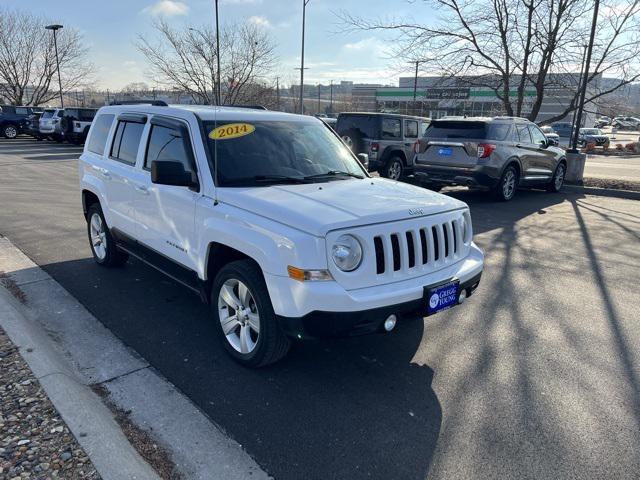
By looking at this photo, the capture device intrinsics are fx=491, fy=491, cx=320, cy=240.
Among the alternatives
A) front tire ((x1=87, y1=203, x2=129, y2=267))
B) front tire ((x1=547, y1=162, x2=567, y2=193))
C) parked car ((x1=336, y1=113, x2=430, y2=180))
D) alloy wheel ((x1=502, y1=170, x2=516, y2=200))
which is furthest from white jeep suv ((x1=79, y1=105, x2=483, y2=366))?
front tire ((x1=547, y1=162, x2=567, y2=193))

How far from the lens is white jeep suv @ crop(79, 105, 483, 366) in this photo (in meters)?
3.06

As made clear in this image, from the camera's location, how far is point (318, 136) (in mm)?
4777

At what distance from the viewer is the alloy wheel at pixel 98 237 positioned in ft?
18.8

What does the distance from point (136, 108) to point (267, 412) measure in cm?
350

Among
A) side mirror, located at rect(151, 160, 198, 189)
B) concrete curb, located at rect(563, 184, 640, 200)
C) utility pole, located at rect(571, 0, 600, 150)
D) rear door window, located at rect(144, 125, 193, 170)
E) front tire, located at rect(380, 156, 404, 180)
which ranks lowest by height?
concrete curb, located at rect(563, 184, 640, 200)

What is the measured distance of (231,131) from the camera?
4.08 metres

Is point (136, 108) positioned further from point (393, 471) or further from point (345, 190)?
point (393, 471)

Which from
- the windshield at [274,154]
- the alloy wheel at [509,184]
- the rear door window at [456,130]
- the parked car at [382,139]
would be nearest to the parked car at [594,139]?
the parked car at [382,139]

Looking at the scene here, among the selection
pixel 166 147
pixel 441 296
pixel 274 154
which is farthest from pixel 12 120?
pixel 441 296

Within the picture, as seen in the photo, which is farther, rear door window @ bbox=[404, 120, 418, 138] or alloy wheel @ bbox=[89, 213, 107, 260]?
rear door window @ bbox=[404, 120, 418, 138]

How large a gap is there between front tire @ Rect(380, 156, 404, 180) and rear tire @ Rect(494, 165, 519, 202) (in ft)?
10.5

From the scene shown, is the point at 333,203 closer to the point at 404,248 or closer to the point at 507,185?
the point at 404,248

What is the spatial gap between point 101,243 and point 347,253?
12.8 feet

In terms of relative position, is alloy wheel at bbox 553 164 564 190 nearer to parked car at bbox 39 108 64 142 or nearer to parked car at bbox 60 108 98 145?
parked car at bbox 60 108 98 145
